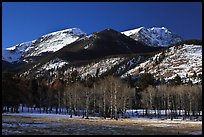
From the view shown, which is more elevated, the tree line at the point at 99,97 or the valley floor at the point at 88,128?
the tree line at the point at 99,97

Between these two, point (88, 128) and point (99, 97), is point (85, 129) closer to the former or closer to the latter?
point (88, 128)

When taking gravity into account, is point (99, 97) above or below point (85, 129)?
above

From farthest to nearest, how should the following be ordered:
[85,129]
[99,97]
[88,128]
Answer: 1. [99,97]
2. [88,128]
3. [85,129]

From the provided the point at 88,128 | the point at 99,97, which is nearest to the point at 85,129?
the point at 88,128

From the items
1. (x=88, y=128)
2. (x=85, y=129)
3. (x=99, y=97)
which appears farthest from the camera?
(x=99, y=97)

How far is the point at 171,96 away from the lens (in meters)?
101

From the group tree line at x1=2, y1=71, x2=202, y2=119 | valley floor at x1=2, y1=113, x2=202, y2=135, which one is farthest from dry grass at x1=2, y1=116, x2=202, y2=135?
tree line at x1=2, y1=71, x2=202, y2=119

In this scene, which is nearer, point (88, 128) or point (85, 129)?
point (85, 129)

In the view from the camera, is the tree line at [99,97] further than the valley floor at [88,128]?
Yes

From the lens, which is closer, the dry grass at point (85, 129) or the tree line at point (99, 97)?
the dry grass at point (85, 129)

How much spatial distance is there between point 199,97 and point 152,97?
14.5 m

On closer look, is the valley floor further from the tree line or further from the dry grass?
the tree line

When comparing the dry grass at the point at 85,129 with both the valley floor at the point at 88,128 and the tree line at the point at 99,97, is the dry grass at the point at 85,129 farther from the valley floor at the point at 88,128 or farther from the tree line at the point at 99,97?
the tree line at the point at 99,97

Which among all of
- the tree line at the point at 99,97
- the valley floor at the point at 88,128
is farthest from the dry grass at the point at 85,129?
the tree line at the point at 99,97
